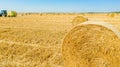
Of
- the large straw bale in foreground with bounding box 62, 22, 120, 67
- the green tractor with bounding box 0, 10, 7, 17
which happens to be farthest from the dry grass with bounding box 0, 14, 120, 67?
the green tractor with bounding box 0, 10, 7, 17

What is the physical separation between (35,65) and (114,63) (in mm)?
3672

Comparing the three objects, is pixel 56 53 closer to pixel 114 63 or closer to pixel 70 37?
pixel 70 37

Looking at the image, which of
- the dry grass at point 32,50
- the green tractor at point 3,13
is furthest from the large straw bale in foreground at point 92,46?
the green tractor at point 3,13

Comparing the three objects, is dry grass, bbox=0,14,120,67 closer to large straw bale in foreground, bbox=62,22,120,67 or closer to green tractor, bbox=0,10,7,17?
large straw bale in foreground, bbox=62,22,120,67

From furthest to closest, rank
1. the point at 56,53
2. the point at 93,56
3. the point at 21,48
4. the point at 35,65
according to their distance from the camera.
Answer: the point at 21,48
the point at 56,53
the point at 35,65
the point at 93,56

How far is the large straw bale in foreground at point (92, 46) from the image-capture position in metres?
6.41

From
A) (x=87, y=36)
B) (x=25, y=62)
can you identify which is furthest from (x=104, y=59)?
(x=25, y=62)

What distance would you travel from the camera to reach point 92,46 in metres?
6.89

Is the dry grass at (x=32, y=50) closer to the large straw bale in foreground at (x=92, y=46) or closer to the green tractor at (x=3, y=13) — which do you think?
the large straw bale in foreground at (x=92, y=46)

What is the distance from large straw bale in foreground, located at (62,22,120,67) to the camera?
6406mm

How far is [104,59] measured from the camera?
6.64m

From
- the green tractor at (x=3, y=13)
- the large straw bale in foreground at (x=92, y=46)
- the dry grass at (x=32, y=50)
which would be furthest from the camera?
the green tractor at (x=3, y=13)

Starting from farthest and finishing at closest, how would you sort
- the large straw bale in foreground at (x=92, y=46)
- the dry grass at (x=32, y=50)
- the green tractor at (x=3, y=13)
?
the green tractor at (x=3, y=13), the dry grass at (x=32, y=50), the large straw bale in foreground at (x=92, y=46)

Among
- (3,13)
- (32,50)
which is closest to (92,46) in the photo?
(32,50)
